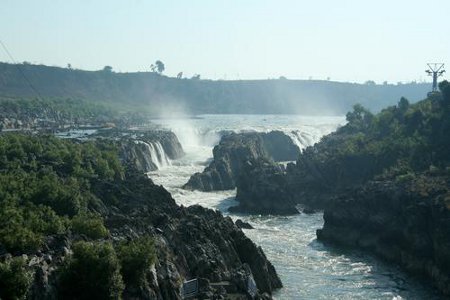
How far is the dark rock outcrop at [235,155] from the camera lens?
12281 centimetres

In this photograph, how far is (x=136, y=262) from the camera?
1980 inches

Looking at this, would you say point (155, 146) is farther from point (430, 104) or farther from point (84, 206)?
point (84, 206)

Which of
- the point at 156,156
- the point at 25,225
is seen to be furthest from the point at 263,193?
the point at 25,225

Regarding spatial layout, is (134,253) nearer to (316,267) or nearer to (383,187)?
(316,267)

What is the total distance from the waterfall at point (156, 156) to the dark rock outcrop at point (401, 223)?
60935 mm

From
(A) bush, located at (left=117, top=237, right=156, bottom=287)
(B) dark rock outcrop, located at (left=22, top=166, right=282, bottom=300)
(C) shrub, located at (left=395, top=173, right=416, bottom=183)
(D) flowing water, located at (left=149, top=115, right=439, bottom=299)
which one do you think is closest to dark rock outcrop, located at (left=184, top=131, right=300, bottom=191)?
(D) flowing water, located at (left=149, top=115, right=439, bottom=299)

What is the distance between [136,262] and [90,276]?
13.2 feet

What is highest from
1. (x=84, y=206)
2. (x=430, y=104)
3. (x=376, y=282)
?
(x=430, y=104)

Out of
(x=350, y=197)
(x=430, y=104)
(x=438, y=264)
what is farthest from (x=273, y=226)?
(x=430, y=104)

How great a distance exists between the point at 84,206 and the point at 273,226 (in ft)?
103

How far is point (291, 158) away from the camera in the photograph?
172m

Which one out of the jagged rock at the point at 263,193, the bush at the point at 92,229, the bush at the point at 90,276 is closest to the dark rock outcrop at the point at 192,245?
the bush at the point at 92,229

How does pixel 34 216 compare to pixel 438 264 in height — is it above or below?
above

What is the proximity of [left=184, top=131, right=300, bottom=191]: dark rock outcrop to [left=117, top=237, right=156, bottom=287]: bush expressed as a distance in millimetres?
65997
